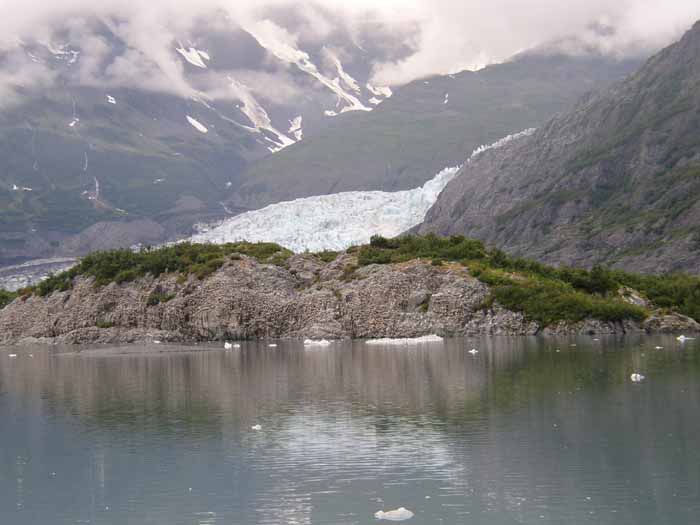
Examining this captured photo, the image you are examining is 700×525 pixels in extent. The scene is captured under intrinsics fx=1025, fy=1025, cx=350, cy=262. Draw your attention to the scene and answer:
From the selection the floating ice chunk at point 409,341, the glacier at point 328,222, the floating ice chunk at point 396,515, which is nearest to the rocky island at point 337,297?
the floating ice chunk at point 409,341

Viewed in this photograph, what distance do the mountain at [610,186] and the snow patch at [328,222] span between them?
5961 mm

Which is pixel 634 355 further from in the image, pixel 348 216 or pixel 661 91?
pixel 661 91

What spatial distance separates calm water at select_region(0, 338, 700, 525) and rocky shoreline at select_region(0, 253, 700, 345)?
82.8ft

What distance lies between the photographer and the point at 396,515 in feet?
59.6

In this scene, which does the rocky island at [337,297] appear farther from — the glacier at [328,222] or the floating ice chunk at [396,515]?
the glacier at [328,222]

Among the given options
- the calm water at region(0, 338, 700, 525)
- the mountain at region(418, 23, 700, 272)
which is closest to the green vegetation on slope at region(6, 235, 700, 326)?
the calm water at region(0, 338, 700, 525)

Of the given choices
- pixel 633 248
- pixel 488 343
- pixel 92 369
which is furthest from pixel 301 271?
pixel 633 248

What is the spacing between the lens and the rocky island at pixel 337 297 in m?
69.6

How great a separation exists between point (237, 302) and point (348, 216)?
305 ft

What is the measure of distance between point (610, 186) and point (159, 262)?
328ft

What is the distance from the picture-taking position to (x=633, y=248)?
135125mm

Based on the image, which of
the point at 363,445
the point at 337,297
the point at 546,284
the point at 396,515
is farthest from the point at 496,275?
the point at 396,515

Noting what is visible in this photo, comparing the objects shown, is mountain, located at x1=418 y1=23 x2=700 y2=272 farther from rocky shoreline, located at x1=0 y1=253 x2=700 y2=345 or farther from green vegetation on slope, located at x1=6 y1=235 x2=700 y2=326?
rocky shoreline, located at x1=0 y1=253 x2=700 y2=345

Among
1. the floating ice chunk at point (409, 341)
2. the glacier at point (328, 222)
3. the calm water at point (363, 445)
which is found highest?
the glacier at point (328, 222)
